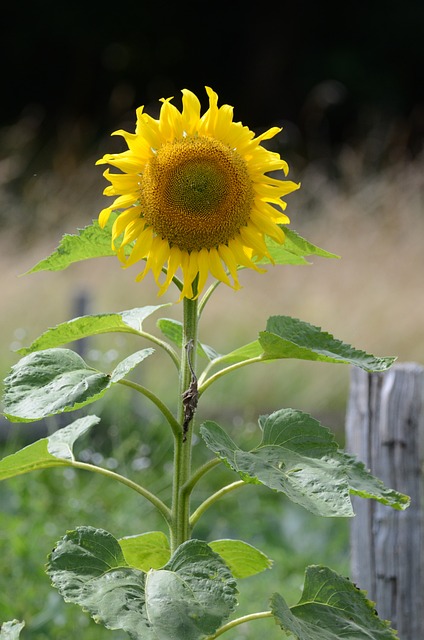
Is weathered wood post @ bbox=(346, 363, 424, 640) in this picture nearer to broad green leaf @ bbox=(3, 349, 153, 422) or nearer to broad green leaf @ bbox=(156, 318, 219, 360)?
broad green leaf @ bbox=(156, 318, 219, 360)

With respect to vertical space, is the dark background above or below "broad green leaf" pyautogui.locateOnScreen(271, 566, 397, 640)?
above

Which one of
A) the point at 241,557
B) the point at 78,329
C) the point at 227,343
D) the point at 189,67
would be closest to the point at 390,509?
the point at 241,557

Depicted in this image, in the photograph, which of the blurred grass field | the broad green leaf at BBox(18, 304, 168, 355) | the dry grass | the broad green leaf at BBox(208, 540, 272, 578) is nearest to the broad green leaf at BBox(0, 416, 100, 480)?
the broad green leaf at BBox(18, 304, 168, 355)

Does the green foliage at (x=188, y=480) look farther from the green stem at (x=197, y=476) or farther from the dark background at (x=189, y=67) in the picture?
the dark background at (x=189, y=67)

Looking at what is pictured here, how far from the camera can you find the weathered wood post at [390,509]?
6.28 ft

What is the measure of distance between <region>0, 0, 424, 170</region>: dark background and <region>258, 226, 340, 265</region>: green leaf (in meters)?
10.6

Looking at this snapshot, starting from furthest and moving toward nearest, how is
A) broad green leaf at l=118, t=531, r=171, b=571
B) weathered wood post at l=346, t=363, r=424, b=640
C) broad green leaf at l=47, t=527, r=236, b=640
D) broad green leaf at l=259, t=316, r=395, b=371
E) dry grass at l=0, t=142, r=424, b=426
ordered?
dry grass at l=0, t=142, r=424, b=426 → weathered wood post at l=346, t=363, r=424, b=640 → broad green leaf at l=118, t=531, r=171, b=571 → broad green leaf at l=259, t=316, r=395, b=371 → broad green leaf at l=47, t=527, r=236, b=640

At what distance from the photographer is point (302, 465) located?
0.95 meters

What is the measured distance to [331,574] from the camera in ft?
3.40

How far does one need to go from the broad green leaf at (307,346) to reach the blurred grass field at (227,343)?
1344 mm

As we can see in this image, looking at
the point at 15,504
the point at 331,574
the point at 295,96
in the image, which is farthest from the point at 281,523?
the point at 295,96

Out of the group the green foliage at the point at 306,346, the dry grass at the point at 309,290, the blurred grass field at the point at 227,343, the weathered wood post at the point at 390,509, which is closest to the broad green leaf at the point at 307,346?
the green foliage at the point at 306,346

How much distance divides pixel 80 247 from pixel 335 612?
0.47 meters

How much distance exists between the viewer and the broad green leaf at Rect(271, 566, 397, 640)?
98 cm
